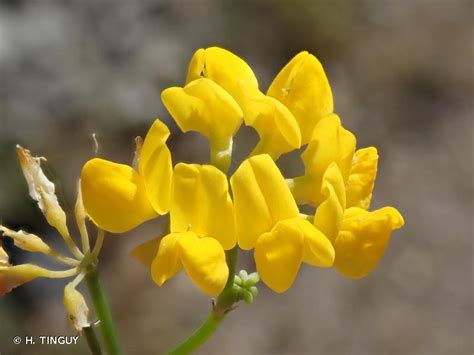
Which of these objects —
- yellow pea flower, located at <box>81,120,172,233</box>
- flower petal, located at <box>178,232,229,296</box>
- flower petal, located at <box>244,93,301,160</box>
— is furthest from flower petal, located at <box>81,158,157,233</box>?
flower petal, located at <box>244,93,301,160</box>

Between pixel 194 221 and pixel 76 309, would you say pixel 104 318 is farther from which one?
pixel 194 221

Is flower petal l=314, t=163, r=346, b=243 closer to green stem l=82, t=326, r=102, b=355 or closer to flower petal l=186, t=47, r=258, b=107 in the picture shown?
flower petal l=186, t=47, r=258, b=107

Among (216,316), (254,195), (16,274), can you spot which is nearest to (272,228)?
(254,195)

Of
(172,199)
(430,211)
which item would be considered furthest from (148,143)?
(430,211)

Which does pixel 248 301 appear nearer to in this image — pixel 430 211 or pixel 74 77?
pixel 74 77

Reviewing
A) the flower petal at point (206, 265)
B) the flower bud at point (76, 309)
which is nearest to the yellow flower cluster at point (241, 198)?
the flower petal at point (206, 265)

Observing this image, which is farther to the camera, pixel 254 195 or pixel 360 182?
pixel 360 182
